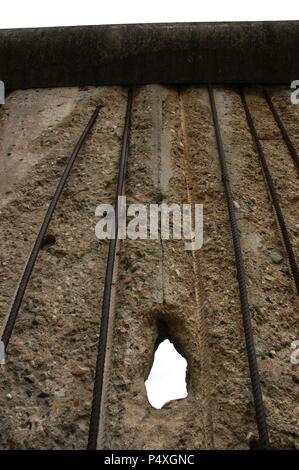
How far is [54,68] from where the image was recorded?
4133mm

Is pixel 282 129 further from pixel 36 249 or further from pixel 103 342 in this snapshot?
pixel 103 342

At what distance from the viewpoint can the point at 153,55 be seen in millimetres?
4090

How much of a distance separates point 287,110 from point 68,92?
5.66ft

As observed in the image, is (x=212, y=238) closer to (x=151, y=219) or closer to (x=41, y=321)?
(x=151, y=219)

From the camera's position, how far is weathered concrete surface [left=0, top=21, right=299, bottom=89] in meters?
4.07

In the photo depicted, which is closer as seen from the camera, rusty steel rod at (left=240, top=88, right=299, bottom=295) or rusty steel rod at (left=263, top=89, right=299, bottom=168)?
rusty steel rod at (left=240, top=88, right=299, bottom=295)

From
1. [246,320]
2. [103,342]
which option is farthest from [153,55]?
[103,342]

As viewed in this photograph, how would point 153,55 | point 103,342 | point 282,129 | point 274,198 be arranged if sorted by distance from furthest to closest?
point 153,55 → point 282,129 → point 274,198 → point 103,342

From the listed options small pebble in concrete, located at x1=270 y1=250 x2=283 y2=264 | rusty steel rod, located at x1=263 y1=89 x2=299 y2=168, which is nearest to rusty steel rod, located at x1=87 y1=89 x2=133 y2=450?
small pebble in concrete, located at x1=270 y1=250 x2=283 y2=264

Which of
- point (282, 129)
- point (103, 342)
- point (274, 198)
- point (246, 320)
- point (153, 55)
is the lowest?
point (103, 342)

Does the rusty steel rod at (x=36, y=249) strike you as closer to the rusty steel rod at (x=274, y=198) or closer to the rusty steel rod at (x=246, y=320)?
the rusty steel rod at (x=246, y=320)

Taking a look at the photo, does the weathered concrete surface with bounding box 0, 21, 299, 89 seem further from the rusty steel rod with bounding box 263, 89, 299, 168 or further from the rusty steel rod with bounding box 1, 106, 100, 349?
the rusty steel rod with bounding box 1, 106, 100, 349

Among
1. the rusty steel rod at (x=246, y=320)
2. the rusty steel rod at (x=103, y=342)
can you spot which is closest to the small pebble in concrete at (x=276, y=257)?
the rusty steel rod at (x=246, y=320)

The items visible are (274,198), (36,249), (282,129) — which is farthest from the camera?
(282,129)
